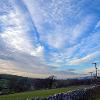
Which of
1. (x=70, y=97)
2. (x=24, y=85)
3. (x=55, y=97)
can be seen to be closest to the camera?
(x=55, y=97)

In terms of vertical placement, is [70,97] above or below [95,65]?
below

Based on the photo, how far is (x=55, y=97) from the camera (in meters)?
13.5

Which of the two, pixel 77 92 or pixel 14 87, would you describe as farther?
pixel 14 87

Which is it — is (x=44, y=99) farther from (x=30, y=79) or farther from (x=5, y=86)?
(x=30, y=79)

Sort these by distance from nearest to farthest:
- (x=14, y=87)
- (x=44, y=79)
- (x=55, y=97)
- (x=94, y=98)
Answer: (x=55, y=97) → (x=94, y=98) → (x=14, y=87) → (x=44, y=79)

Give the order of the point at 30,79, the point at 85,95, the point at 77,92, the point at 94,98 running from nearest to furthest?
the point at 77,92 < the point at 85,95 < the point at 94,98 < the point at 30,79

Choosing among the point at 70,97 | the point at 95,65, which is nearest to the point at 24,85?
the point at 95,65

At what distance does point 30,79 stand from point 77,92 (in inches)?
3809

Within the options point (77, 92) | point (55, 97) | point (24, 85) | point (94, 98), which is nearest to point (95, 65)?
point (24, 85)

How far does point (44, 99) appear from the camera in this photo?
11906 millimetres

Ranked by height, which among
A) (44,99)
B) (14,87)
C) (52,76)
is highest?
(52,76)

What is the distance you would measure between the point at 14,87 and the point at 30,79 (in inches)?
720

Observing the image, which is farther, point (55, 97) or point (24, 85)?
point (24, 85)

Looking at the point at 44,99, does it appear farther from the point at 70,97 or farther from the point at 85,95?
the point at 85,95
